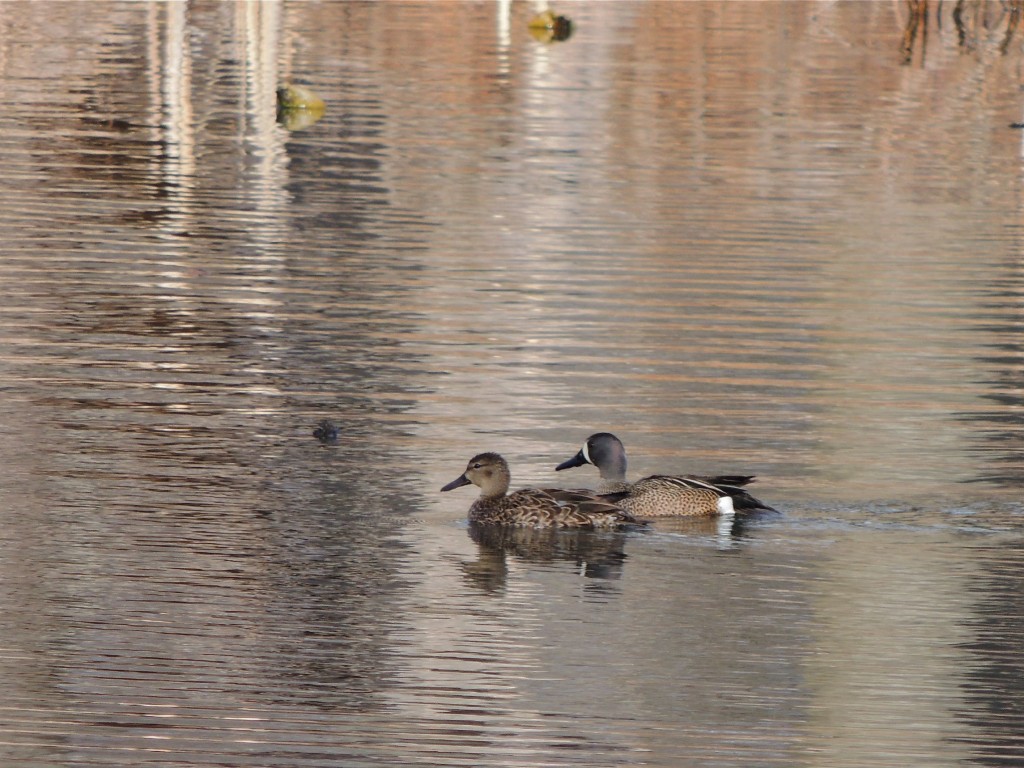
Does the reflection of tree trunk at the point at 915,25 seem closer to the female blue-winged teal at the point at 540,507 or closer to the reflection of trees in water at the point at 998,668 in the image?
the female blue-winged teal at the point at 540,507

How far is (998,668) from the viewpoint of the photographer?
9953 millimetres

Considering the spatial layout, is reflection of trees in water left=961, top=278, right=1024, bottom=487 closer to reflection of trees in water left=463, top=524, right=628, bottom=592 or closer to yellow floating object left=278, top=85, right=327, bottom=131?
reflection of trees in water left=463, top=524, right=628, bottom=592

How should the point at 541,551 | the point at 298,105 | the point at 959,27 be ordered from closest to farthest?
the point at 541,551 < the point at 298,105 < the point at 959,27

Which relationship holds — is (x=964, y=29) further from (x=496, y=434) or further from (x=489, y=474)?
(x=489, y=474)

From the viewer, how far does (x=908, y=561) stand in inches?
458

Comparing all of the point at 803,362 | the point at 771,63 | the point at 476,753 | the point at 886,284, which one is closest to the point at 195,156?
the point at 886,284

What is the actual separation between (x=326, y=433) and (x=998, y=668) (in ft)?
18.0

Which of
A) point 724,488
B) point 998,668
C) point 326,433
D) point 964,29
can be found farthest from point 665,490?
point 964,29

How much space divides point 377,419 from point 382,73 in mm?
28649

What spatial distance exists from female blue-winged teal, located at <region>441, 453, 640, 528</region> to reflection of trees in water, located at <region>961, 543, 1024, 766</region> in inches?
89.7

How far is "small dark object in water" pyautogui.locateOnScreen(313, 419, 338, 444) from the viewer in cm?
1405

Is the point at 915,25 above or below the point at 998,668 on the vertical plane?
above

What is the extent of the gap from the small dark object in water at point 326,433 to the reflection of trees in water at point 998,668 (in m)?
4.56

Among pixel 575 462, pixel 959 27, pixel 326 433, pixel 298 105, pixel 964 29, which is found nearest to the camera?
pixel 575 462
